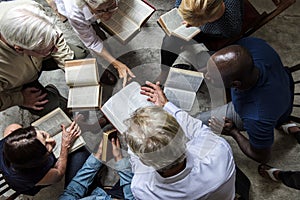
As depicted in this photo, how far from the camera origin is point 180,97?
2.51 meters

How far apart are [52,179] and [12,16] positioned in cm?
93

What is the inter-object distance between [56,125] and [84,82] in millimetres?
319

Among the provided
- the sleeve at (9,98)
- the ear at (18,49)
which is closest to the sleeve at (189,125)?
the ear at (18,49)

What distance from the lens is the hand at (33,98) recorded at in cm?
254

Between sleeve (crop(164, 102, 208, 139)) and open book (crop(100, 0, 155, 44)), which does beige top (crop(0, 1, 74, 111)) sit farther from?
sleeve (crop(164, 102, 208, 139))

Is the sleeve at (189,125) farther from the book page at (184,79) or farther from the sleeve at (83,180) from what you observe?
the sleeve at (83,180)

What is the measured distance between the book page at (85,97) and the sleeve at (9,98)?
30 centimetres

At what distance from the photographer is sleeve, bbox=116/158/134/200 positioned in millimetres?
2349

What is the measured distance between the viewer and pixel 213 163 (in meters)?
1.83

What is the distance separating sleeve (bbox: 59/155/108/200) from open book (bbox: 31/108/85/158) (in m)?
0.12

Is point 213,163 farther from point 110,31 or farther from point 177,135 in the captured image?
point 110,31

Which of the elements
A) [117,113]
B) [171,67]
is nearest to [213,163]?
[117,113]

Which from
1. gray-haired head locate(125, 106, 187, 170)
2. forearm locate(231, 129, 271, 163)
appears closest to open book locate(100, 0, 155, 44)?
forearm locate(231, 129, 271, 163)

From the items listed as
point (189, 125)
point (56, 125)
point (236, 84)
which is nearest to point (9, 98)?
point (56, 125)
